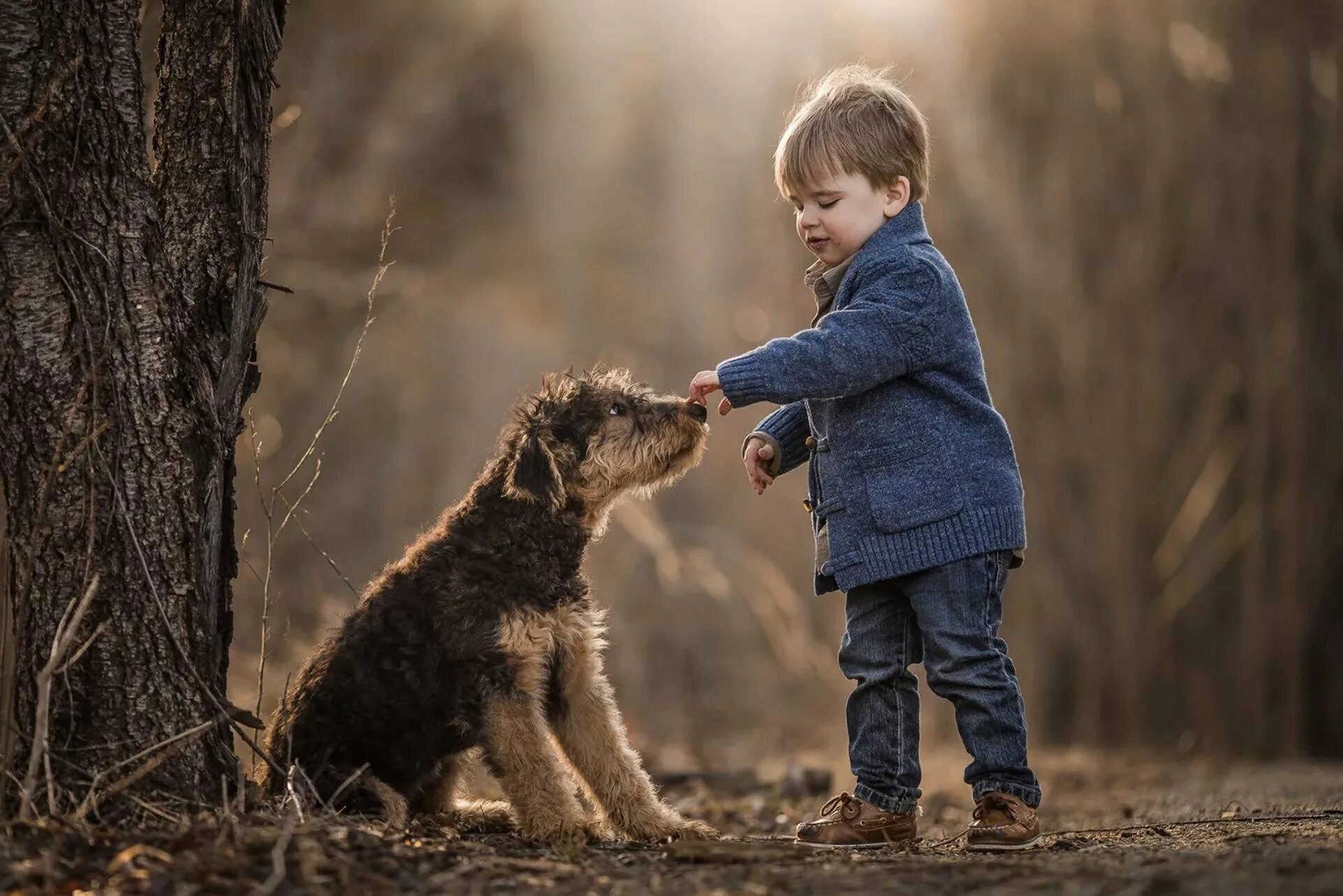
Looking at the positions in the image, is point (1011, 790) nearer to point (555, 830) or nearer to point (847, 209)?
point (555, 830)

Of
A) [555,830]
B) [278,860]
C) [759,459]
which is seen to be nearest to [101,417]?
[278,860]

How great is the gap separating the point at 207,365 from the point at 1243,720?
33.2ft

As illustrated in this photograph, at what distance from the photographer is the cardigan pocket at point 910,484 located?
4469mm

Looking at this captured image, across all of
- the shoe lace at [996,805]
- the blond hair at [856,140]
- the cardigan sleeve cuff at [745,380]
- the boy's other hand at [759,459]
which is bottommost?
the shoe lace at [996,805]

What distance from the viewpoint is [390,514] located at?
1388 centimetres

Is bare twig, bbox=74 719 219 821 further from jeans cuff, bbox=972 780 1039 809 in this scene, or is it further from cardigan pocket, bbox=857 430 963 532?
jeans cuff, bbox=972 780 1039 809

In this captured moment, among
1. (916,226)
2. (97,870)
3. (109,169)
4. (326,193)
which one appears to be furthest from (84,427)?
(326,193)

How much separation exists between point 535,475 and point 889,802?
5.81 feet

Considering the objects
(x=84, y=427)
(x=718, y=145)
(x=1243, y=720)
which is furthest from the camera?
(x=718, y=145)

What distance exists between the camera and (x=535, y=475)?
4.89 metres

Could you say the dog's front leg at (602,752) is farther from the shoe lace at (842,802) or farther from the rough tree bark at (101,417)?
the rough tree bark at (101,417)

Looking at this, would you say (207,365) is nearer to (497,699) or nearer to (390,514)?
(497,699)

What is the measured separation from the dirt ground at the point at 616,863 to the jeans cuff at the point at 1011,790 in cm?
17

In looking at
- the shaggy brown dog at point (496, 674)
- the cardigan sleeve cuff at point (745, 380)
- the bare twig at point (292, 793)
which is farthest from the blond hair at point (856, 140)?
the bare twig at point (292, 793)
